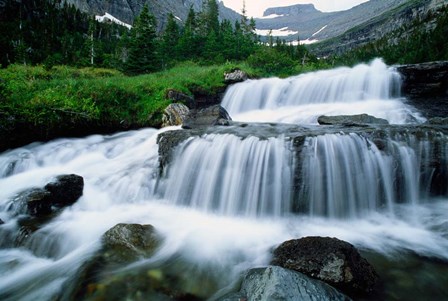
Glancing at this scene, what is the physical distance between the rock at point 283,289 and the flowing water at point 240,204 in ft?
2.80

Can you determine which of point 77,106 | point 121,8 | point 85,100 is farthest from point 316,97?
point 121,8

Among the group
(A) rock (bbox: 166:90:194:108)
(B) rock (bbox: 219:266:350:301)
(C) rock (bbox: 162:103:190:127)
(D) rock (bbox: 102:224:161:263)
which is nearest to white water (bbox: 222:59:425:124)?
(A) rock (bbox: 166:90:194:108)

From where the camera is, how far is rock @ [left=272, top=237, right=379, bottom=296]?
138 inches

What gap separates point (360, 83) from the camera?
50.6 feet

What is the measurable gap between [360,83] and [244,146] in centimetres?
1117

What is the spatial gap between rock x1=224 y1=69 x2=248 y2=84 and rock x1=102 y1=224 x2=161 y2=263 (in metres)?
14.3

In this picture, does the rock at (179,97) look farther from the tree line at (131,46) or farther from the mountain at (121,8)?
the mountain at (121,8)

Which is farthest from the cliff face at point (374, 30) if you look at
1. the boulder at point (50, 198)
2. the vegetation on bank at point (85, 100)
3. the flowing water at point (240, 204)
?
the boulder at point (50, 198)

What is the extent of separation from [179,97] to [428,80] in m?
12.2

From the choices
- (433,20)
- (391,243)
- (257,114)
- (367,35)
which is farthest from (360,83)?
(367,35)

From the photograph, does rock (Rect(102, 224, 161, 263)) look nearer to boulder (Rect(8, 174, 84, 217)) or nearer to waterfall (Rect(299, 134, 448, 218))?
boulder (Rect(8, 174, 84, 217))

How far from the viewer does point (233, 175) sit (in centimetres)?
721

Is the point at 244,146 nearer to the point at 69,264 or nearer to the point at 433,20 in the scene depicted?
the point at 69,264

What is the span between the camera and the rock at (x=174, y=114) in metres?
12.6
